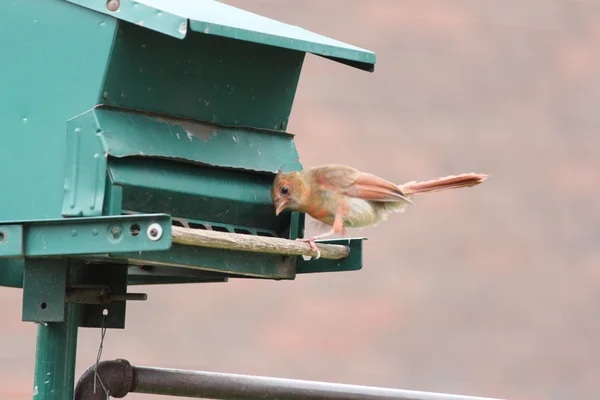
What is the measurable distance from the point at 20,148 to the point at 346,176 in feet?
5.30

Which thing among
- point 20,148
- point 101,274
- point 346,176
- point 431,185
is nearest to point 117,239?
point 20,148

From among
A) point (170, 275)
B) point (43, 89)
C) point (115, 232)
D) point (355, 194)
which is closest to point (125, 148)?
point (43, 89)

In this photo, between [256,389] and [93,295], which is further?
[93,295]

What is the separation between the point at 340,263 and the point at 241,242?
1.00 m

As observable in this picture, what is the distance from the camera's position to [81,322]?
430 centimetres

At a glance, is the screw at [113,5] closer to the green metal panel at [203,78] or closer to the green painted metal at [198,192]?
the green metal panel at [203,78]

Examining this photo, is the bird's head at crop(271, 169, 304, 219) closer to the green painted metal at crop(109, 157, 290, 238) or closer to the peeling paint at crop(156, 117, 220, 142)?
the green painted metal at crop(109, 157, 290, 238)

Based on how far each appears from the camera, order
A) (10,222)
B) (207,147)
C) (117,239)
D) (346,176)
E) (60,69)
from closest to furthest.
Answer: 1. (117,239)
2. (10,222)
3. (60,69)
4. (207,147)
5. (346,176)

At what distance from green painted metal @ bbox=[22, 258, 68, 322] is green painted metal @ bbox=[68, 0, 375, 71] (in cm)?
87

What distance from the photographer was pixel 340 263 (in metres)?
4.57

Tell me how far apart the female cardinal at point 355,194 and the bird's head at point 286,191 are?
→ 33cm

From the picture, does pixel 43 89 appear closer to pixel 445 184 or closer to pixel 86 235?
pixel 86 235

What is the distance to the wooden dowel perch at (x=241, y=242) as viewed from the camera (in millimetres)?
3451

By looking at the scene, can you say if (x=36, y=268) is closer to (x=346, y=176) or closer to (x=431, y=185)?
(x=346, y=176)
